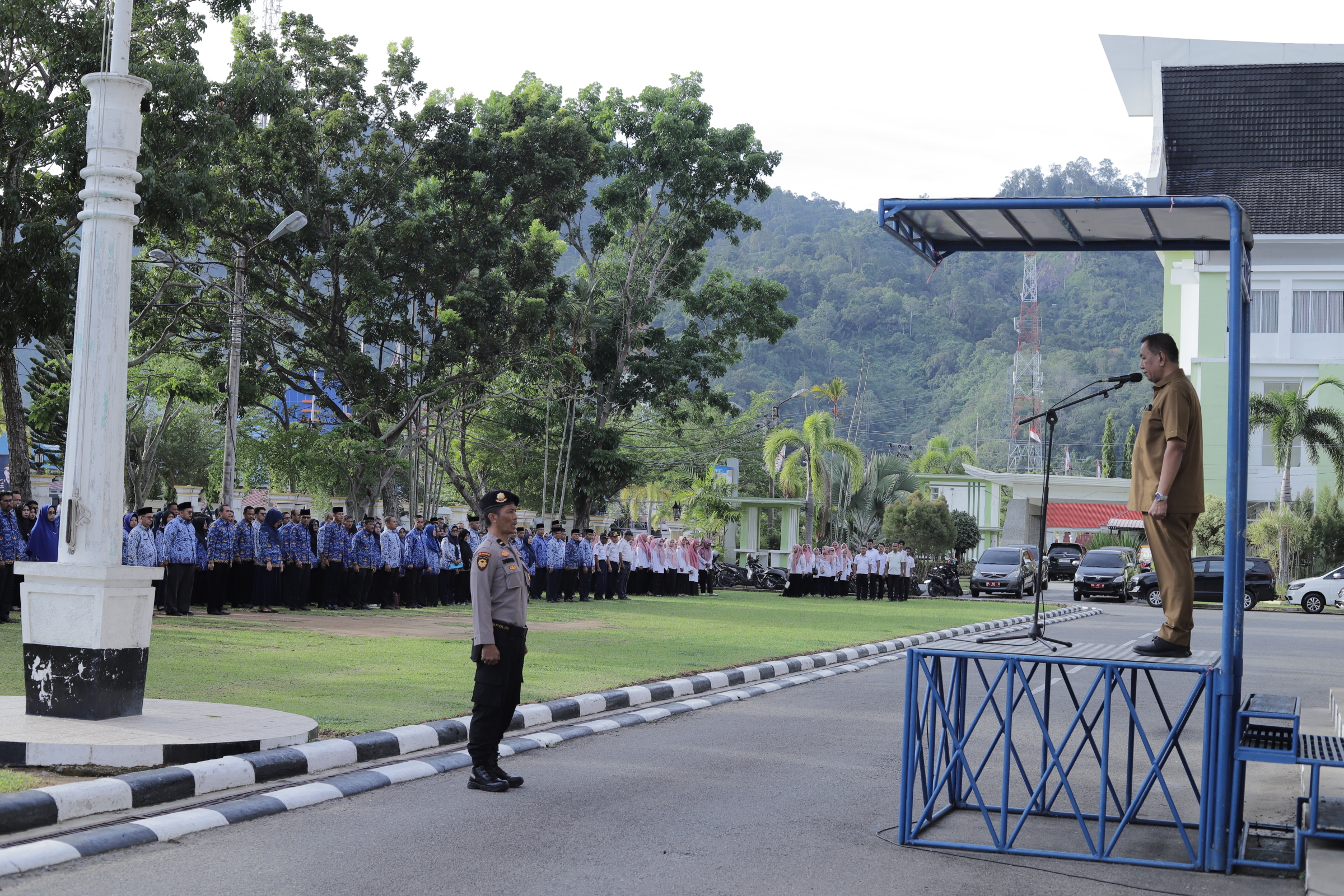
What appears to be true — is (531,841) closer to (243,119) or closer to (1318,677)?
(1318,677)

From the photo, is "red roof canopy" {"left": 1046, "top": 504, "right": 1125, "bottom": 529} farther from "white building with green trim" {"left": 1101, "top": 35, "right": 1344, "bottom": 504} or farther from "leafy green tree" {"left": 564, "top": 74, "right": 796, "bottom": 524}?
"leafy green tree" {"left": 564, "top": 74, "right": 796, "bottom": 524}

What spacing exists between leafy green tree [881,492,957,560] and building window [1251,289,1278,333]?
45.3 feet

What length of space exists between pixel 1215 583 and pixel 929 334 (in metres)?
90.2

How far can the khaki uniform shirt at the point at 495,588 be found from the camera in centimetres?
775

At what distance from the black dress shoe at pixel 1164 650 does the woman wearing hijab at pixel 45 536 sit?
14103mm

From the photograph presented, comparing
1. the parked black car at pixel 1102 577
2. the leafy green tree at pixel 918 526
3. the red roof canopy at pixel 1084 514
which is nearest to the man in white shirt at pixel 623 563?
the parked black car at pixel 1102 577

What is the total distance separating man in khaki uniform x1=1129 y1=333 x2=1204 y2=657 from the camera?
6668mm

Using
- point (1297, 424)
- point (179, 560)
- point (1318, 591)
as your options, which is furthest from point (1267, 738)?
point (1297, 424)

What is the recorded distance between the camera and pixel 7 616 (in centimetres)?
1619

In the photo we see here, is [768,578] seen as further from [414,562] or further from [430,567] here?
[414,562]

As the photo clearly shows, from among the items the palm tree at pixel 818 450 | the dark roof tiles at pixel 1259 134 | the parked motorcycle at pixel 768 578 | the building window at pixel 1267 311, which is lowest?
the parked motorcycle at pixel 768 578

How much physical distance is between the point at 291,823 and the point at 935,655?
3394 mm

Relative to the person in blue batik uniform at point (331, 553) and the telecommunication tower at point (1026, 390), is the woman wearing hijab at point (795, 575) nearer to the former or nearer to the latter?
the person in blue batik uniform at point (331, 553)

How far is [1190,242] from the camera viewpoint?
7.82 m
